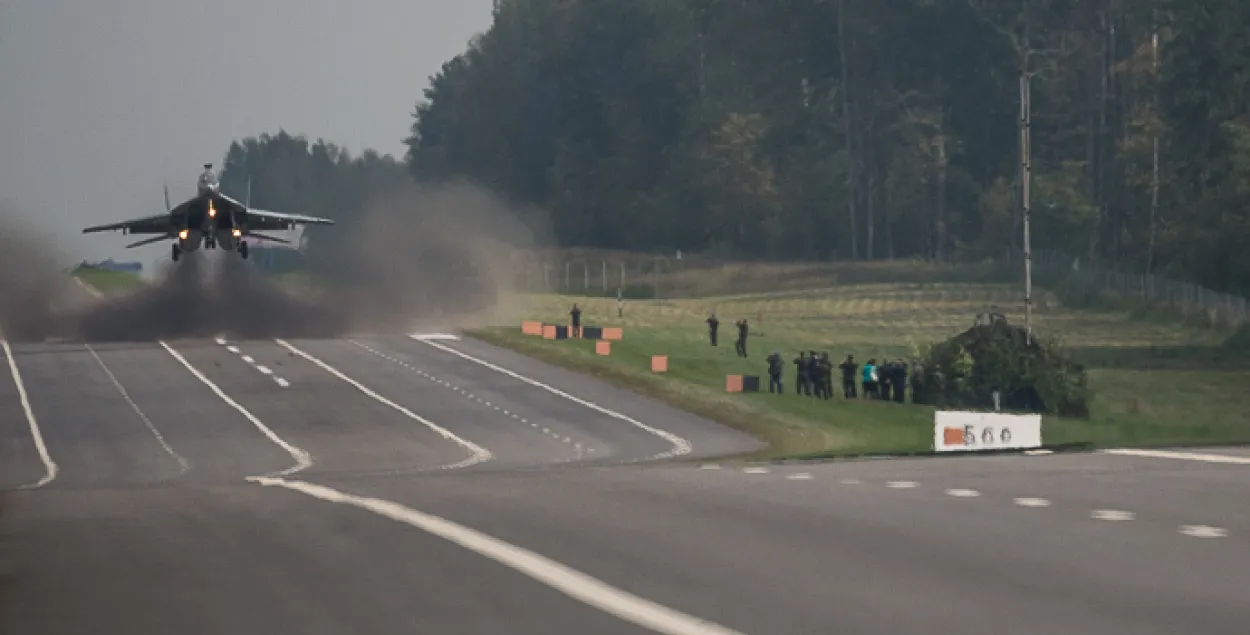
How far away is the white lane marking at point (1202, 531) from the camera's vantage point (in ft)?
42.6

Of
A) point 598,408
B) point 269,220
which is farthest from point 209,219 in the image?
point 598,408

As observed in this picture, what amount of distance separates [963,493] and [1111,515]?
2248mm

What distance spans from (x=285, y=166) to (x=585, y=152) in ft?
106

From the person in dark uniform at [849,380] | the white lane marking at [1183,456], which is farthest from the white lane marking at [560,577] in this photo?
the person in dark uniform at [849,380]

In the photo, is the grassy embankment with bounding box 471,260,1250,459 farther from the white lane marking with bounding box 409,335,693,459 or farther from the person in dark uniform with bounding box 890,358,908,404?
the white lane marking with bounding box 409,335,693,459

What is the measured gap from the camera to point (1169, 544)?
1259 centimetres

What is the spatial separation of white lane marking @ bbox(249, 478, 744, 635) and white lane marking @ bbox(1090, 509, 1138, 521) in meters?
4.29

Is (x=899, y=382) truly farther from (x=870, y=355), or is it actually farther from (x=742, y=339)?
(x=870, y=355)

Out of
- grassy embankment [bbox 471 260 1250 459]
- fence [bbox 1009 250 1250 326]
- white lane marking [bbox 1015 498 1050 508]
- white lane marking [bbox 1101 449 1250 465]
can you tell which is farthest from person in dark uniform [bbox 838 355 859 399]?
white lane marking [bbox 1015 498 1050 508]

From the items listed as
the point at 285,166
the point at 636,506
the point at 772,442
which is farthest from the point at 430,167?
the point at 636,506

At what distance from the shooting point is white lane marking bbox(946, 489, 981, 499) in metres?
16.1

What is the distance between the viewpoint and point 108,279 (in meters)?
120

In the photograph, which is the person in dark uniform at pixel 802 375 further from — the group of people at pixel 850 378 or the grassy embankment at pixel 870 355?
the grassy embankment at pixel 870 355

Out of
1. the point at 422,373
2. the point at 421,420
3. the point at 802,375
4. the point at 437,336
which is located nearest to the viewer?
the point at 421,420
